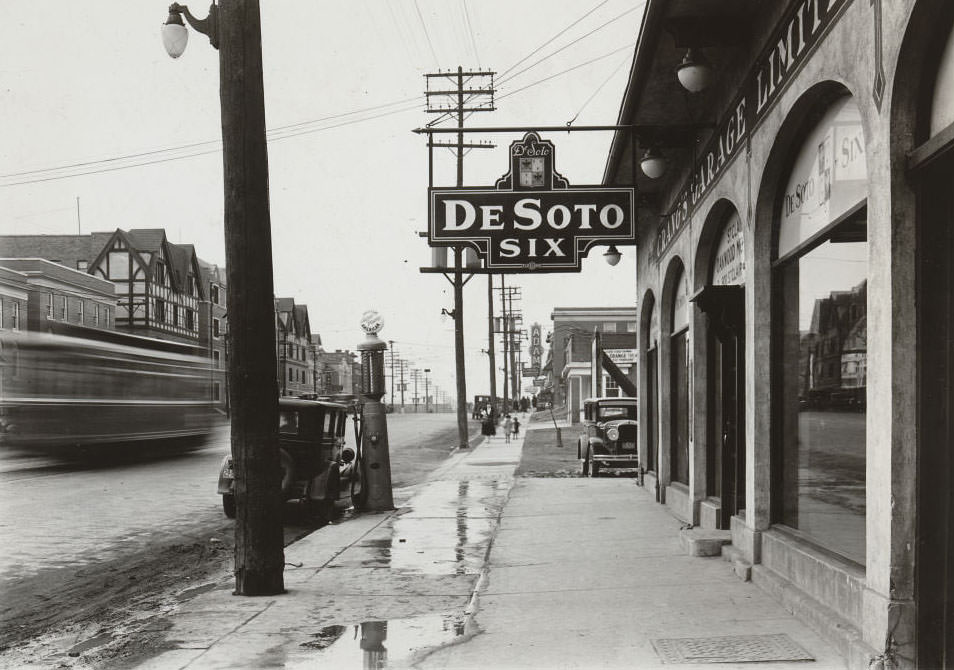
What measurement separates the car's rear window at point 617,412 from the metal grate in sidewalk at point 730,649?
1603cm

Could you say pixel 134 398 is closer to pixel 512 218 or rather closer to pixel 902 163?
pixel 512 218

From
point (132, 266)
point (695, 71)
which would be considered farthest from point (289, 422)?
point (132, 266)

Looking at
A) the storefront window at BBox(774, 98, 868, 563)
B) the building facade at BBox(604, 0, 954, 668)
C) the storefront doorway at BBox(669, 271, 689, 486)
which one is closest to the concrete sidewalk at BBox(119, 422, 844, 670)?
the building facade at BBox(604, 0, 954, 668)

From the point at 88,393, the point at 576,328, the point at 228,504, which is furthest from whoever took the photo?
the point at 576,328

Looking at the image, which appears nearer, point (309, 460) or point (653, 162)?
point (653, 162)

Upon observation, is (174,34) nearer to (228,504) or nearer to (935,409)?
(935,409)

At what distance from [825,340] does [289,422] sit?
9584 millimetres

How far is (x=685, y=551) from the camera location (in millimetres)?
9422

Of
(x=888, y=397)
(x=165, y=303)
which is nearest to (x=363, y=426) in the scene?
(x=888, y=397)

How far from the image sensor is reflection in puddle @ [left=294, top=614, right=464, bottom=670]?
19.0 ft

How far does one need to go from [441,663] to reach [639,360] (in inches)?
485

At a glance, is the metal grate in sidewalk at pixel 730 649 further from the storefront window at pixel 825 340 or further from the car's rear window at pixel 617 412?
the car's rear window at pixel 617 412

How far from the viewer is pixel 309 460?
14.5m

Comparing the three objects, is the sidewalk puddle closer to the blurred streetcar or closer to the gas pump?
the gas pump
